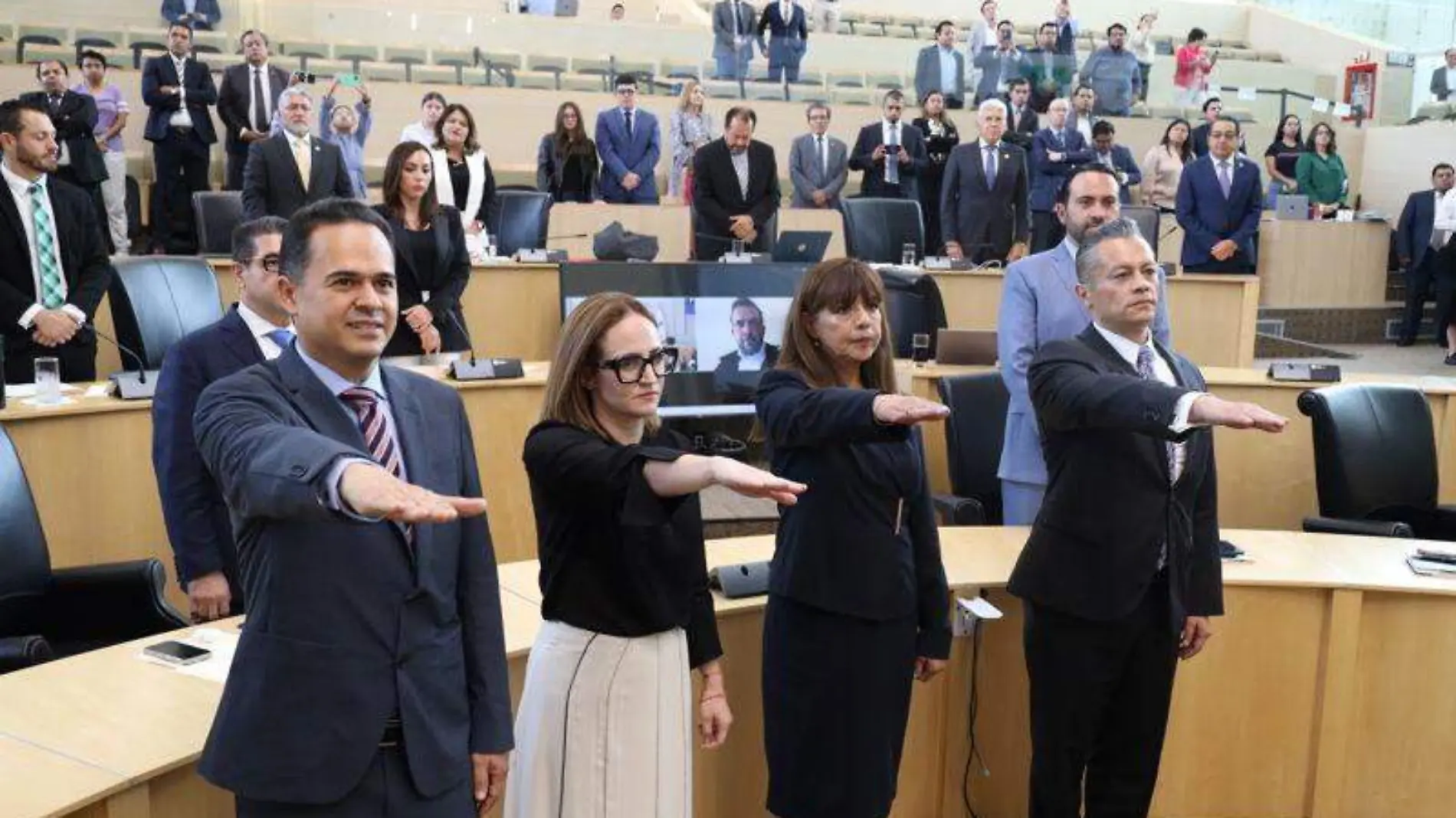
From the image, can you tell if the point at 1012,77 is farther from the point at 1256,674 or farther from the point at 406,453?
the point at 406,453

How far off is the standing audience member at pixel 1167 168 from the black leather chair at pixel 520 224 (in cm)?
473

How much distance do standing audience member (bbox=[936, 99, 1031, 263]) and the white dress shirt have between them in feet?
15.2

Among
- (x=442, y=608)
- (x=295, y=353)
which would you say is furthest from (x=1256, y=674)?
(x=295, y=353)

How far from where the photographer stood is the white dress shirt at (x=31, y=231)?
4.39 meters

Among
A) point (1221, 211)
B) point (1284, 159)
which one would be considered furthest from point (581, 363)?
point (1284, 159)

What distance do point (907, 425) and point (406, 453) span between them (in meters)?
0.81

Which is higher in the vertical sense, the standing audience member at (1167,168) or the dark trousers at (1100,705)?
the standing audience member at (1167,168)

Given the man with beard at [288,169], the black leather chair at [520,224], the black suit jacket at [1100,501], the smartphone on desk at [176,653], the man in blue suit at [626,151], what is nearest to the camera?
the smartphone on desk at [176,653]

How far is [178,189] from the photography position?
8867mm

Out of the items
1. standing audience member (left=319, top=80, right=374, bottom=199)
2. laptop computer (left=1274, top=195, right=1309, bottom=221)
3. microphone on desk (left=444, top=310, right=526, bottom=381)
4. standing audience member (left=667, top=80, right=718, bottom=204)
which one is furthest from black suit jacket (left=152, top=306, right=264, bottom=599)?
laptop computer (left=1274, top=195, right=1309, bottom=221)

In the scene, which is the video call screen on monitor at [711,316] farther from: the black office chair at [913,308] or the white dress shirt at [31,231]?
the white dress shirt at [31,231]

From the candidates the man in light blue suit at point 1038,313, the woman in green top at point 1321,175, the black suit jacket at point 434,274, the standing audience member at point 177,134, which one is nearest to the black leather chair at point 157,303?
the black suit jacket at point 434,274

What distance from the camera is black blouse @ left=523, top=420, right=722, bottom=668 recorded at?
1.96 m

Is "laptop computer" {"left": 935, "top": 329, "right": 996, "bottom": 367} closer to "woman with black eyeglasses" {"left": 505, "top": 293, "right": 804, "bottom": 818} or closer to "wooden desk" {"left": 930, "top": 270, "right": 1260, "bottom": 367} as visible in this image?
"wooden desk" {"left": 930, "top": 270, "right": 1260, "bottom": 367}
